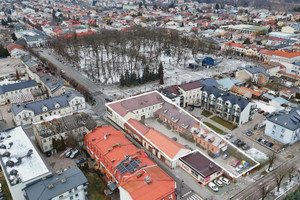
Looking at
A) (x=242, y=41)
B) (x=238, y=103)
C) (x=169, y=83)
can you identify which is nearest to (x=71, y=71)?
(x=169, y=83)

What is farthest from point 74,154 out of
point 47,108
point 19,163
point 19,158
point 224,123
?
point 224,123

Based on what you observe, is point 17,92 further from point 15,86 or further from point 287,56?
point 287,56

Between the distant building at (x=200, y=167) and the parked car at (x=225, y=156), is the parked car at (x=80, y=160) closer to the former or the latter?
the distant building at (x=200, y=167)

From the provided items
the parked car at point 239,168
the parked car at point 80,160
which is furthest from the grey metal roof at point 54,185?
the parked car at point 239,168

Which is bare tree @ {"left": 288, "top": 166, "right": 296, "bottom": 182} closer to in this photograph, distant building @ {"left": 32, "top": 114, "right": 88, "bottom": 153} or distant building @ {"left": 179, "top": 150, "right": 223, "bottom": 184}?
distant building @ {"left": 179, "top": 150, "right": 223, "bottom": 184}

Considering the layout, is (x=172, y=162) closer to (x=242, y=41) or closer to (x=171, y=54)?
(x=171, y=54)

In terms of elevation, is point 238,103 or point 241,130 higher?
point 238,103

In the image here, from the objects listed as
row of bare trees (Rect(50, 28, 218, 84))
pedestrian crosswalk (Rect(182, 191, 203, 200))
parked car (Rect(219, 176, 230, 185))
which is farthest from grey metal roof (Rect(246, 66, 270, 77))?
pedestrian crosswalk (Rect(182, 191, 203, 200))

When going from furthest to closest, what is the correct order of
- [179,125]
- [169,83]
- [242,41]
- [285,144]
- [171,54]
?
1. [242,41]
2. [171,54]
3. [169,83]
4. [179,125]
5. [285,144]
